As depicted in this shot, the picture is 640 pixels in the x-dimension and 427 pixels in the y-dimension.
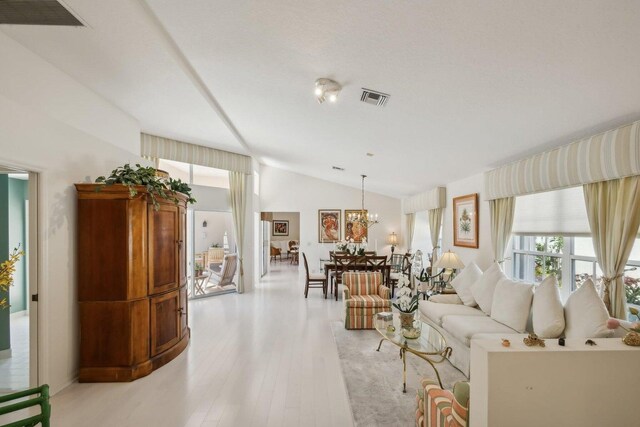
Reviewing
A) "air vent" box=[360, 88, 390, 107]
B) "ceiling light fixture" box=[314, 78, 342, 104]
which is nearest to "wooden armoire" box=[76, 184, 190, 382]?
"ceiling light fixture" box=[314, 78, 342, 104]

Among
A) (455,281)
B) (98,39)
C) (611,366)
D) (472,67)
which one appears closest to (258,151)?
(98,39)

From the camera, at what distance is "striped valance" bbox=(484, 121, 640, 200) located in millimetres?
2477

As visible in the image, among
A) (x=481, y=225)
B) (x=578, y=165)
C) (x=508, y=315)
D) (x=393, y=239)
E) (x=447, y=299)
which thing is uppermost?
(x=578, y=165)

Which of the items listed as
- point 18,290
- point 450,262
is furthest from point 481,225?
point 18,290

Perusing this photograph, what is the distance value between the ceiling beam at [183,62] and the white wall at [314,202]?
4.32 meters

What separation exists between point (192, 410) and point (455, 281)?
3.77 metres

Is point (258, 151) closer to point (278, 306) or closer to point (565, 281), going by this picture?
point (278, 306)

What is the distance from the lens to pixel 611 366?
155 centimetres

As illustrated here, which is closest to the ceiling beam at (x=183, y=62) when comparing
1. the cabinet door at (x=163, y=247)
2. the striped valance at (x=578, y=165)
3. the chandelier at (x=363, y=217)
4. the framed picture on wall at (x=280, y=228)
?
the cabinet door at (x=163, y=247)

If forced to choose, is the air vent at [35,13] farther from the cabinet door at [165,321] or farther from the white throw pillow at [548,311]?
the white throw pillow at [548,311]

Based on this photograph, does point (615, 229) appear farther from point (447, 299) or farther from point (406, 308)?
point (447, 299)

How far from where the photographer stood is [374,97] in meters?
3.17

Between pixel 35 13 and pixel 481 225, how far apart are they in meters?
5.72

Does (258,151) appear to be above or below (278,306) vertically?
above
